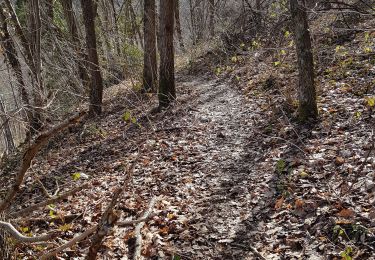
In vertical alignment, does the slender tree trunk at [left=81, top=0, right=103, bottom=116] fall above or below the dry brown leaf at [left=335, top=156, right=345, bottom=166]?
above

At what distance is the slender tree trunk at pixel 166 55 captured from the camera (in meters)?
9.02

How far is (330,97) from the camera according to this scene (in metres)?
7.30

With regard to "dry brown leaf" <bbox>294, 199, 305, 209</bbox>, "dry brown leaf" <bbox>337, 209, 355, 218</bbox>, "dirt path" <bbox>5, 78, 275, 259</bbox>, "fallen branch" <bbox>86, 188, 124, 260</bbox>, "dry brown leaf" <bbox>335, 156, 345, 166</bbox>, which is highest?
"fallen branch" <bbox>86, 188, 124, 260</bbox>

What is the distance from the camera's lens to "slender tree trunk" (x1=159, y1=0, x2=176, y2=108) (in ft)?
29.6

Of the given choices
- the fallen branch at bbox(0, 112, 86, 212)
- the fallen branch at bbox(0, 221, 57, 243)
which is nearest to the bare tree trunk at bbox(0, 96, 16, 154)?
the fallen branch at bbox(0, 112, 86, 212)

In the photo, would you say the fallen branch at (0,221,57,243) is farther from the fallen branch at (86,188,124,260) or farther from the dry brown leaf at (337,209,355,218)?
the dry brown leaf at (337,209,355,218)

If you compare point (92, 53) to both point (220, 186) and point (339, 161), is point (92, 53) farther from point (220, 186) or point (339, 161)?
point (339, 161)

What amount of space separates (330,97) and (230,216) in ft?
13.2

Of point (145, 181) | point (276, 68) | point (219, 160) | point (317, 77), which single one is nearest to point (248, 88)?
point (276, 68)

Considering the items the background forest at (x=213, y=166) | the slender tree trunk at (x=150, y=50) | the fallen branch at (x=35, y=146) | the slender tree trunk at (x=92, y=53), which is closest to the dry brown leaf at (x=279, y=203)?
the background forest at (x=213, y=166)

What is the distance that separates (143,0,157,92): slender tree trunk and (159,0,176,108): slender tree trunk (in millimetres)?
1895

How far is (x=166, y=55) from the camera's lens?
9414mm

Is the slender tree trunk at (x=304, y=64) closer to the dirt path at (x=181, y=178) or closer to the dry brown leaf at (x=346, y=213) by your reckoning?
the dirt path at (x=181, y=178)

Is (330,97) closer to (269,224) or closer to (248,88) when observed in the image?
(248,88)
